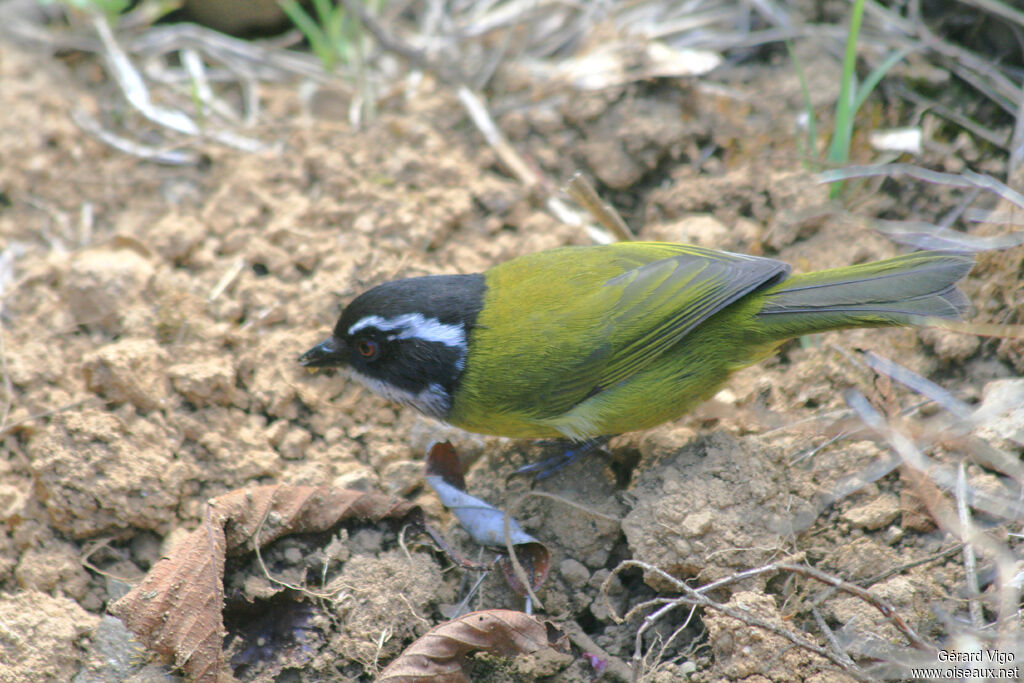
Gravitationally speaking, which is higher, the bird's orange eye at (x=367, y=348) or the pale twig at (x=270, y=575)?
the bird's orange eye at (x=367, y=348)

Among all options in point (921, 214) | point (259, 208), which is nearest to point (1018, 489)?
point (921, 214)

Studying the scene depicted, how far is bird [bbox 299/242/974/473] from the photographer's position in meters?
3.88

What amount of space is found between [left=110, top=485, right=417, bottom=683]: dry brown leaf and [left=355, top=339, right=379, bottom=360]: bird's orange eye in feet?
2.33

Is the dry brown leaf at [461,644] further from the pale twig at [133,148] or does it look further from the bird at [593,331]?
the pale twig at [133,148]

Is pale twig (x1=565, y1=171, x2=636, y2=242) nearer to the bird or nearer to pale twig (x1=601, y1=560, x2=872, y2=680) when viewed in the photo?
the bird

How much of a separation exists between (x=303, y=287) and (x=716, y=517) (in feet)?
8.50

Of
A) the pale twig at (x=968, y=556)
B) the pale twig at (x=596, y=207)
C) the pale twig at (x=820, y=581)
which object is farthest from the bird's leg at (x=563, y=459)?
the pale twig at (x=968, y=556)

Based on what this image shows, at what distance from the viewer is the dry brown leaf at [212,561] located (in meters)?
3.25

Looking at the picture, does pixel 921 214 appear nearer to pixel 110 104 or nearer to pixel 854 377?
pixel 854 377

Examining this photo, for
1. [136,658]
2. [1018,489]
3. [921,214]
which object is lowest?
[136,658]

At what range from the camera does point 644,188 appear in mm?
5488

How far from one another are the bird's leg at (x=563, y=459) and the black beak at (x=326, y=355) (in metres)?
1.02

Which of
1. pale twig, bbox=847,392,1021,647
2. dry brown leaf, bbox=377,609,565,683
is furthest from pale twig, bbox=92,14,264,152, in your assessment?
pale twig, bbox=847,392,1021,647

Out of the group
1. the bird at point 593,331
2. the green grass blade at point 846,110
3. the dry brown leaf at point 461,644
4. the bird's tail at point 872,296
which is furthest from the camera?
the green grass blade at point 846,110
